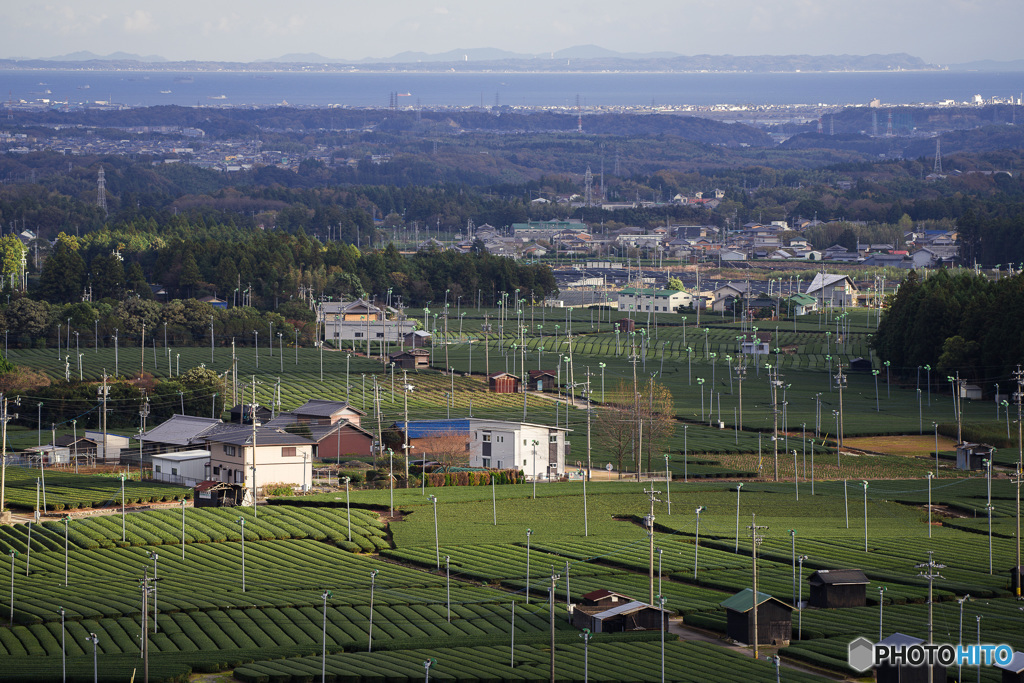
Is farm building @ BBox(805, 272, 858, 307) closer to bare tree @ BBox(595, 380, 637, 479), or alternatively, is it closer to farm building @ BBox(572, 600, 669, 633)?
bare tree @ BBox(595, 380, 637, 479)

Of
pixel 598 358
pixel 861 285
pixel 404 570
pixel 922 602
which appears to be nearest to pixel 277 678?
pixel 404 570

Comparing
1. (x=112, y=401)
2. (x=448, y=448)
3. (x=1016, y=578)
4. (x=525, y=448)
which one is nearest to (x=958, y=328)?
(x=525, y=448)

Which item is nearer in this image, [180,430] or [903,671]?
[903,671]

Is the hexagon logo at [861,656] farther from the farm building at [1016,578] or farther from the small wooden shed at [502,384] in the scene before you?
the small wooden shed at [502,384]

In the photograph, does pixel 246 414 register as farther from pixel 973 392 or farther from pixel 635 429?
pixel 973 392

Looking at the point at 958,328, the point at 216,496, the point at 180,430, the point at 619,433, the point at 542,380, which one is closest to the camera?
the point at 216,496

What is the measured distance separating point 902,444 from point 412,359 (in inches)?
1138

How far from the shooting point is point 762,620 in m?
34.0

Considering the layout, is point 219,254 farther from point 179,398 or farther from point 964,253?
point 964,253

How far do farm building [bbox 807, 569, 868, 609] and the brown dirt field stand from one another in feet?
78.5

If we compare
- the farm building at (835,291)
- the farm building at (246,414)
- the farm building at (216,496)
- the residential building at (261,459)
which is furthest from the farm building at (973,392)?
the farm building at (216,496)

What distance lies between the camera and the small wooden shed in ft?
244

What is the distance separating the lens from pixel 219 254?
111 meters

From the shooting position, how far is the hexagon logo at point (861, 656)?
3064 centimetres
